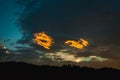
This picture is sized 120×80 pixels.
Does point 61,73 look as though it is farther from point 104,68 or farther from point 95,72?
point 104,68

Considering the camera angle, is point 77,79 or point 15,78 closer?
point 15,78

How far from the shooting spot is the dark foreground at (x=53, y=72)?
124194 millimetres

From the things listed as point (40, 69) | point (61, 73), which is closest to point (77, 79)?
point (61, 73)

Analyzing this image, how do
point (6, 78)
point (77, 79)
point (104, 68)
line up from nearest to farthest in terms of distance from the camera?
point (6, 78)
point (77, 79)
point (104, 68)

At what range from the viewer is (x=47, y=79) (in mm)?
120125

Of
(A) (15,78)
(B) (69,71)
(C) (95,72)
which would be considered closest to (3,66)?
A: (A) (15,78)

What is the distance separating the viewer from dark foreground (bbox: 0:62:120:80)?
124194 millimetres

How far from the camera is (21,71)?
130 meters

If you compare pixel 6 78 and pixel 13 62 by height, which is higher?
pixel 13 62

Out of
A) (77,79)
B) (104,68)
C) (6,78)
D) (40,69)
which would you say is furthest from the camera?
(104,68)

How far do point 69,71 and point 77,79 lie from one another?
8748mm

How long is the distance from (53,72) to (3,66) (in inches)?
912

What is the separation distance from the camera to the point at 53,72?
13225cm

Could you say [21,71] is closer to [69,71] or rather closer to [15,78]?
[15,78]
